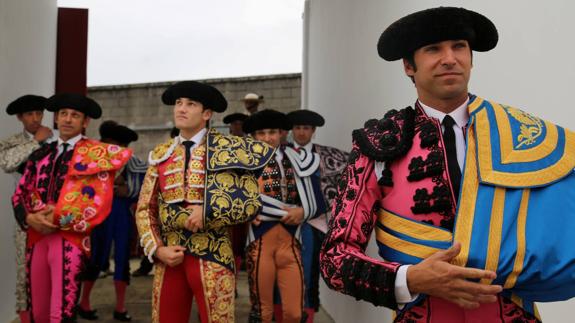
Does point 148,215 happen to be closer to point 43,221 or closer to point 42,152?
point 43,221

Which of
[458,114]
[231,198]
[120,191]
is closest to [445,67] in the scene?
[458,114]

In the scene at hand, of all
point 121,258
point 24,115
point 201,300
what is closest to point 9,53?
point 24,115

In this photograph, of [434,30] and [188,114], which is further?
[188,114]

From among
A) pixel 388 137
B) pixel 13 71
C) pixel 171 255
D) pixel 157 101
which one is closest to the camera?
pixel 388 137

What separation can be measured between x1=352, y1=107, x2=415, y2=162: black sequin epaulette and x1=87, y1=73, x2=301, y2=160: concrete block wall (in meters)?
12.0

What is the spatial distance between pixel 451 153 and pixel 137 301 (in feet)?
21.3

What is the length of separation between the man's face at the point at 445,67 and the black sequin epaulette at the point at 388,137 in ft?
0.44

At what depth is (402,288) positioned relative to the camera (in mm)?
1772

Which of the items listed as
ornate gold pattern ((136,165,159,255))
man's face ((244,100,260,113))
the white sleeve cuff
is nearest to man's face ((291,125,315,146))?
ornate gold pattern ((136,165,159,255))

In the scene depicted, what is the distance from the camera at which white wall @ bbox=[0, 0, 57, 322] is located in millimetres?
6336

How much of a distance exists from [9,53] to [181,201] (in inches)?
151

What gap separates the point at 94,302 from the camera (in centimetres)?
768

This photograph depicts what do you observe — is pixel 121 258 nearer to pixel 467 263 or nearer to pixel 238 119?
pixel 238 119

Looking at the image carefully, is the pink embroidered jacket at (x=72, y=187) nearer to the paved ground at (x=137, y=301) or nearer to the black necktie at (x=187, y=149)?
the black necktie at (x=187, y=149)
